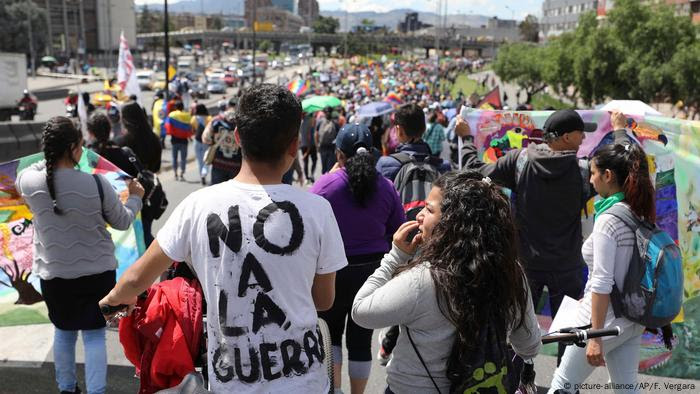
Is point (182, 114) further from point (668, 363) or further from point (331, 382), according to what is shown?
point (331, 382)

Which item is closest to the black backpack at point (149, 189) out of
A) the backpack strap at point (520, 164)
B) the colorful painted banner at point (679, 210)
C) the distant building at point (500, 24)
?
the backpack strap at point (520, 164)

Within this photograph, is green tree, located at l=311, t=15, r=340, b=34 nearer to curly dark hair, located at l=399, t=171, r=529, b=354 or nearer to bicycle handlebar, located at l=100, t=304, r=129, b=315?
bicycle handlebar, located at l=100, t=304, r=129, b=315

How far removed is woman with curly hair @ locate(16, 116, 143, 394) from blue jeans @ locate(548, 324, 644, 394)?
2.47 metres

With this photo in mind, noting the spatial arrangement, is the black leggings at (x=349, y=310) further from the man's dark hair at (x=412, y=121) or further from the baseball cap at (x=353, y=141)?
the man's dark hair at (x=412, y=121)

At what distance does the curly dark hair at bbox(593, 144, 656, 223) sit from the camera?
314cm

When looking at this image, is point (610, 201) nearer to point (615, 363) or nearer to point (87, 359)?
point (615, 363)

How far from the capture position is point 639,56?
1104 inches

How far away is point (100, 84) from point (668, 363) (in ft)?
189

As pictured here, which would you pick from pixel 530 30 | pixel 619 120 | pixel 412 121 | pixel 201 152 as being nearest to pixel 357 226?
pixel 412 121

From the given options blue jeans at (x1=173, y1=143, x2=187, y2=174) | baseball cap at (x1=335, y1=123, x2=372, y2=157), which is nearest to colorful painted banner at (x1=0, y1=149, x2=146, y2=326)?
baseball cap at (x1=335, y1=123, x2=372, y2=157)

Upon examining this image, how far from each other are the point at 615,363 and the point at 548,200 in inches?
39.5

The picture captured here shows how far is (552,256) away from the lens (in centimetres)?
389

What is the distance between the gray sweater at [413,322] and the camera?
2.16 m

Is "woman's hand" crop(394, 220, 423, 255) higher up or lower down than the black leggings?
higher up
